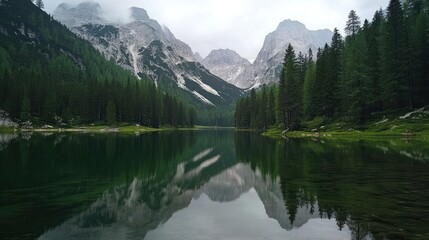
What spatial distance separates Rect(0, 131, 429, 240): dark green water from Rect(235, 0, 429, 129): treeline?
160 ft

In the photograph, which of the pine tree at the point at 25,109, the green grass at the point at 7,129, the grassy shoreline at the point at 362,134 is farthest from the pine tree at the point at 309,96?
the pine tree at the point at 25,109

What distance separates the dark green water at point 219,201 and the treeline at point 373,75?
48743mm

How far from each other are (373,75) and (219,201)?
7241 centimetres

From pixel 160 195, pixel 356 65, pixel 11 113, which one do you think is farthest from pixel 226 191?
pixel 11 113

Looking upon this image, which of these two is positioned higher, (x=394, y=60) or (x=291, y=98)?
(x=394, y=60)

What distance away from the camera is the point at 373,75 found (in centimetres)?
8194

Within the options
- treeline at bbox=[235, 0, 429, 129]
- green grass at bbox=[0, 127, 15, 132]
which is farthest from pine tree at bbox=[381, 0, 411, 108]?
green grass at bbox=[0, 127, 15, 132]

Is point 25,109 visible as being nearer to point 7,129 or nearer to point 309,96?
point 7,129

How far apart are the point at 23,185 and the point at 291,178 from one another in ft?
60.7

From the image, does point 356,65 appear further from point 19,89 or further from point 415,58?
point 19,89

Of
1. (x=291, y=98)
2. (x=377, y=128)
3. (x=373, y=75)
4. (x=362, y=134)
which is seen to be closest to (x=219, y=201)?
(x=362, y=134)

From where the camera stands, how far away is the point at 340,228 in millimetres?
13875

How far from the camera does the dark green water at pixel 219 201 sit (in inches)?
544

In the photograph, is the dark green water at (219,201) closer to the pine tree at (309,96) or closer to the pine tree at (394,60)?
the pine tree at (394,60)
